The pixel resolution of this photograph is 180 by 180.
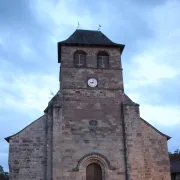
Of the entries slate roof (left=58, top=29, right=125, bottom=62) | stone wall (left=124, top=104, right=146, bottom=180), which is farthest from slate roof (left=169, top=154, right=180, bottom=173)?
slate roof (left=58, top=29, right=125, bottom=62)

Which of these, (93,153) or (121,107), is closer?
(93,153)

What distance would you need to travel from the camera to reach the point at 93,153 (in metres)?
18.2

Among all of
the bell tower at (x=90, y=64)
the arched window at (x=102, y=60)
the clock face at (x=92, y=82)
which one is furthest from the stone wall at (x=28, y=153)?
the arched window at (x=102, y=60)

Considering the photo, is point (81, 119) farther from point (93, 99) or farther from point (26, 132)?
point (26, 132)

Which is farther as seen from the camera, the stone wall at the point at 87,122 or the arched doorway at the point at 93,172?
the arched doorway at the point at 93,172

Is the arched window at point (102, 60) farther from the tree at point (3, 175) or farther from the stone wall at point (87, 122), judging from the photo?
the tree at point (3, 175)

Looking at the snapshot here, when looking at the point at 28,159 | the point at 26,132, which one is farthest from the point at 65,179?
the point at 26,132

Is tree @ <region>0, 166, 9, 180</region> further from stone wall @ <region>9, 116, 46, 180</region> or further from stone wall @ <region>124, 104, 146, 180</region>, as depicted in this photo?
stone wall @ <region>124, 104, 146, 180</region>

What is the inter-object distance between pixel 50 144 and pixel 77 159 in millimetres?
1853

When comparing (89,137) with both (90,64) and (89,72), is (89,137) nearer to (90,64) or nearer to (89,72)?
(89,72)

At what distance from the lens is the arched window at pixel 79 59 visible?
21.0 m

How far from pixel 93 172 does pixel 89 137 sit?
2118mm

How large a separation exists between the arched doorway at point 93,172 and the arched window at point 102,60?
6.95 m

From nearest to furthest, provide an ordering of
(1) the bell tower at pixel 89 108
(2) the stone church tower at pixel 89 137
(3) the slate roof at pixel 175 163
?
(2) the stone church tower at pixel 89 137 < (1) the bell tower at pixel 89 108 < (3) the slate roof at pixel 175 163
